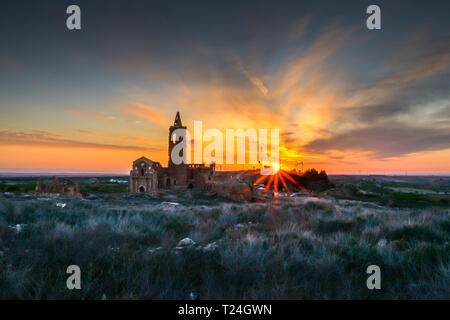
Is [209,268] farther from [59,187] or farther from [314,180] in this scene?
[314,180]

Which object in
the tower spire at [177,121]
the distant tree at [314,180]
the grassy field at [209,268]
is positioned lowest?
the distant tree at [314,180]

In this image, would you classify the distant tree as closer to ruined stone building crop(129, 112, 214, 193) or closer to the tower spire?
ruined stone building crop(129, 112, 214, 193)

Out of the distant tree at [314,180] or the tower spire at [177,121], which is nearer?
the tower spire at [177,121]

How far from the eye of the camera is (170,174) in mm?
45094

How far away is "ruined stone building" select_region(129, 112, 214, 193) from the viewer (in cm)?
3781

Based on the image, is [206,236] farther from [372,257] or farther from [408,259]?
[408,259]

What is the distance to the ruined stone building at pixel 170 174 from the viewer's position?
124 ft

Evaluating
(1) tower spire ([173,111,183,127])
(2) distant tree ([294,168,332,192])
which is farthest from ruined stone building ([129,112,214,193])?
(2) distant tree ([294,168,332,192])

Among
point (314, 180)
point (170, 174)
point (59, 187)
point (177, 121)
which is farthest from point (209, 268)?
point (314, 180)

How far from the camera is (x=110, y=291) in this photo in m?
2.75

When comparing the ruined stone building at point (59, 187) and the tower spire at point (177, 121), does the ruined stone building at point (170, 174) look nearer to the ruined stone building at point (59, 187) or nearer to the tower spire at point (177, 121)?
the tower spire at point (177, 121)

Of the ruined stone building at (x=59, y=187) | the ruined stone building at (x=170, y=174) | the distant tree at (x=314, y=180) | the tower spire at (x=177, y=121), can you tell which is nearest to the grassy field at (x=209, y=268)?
the ruined stone building at (x=59, y=187)
